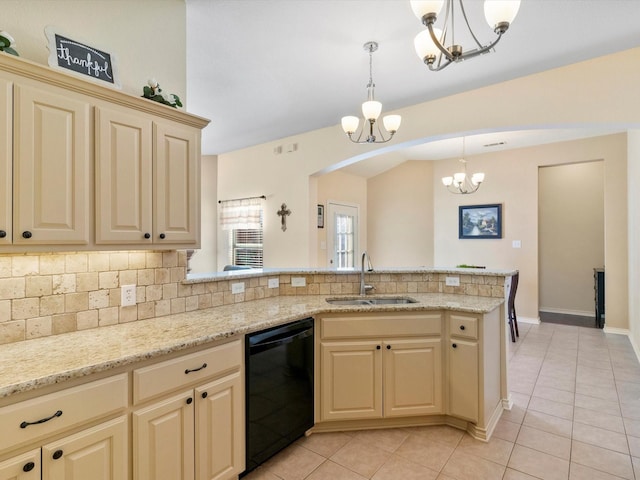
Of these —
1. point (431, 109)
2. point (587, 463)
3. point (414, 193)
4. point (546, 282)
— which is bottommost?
point (587, 463)

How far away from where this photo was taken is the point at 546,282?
6.66 m

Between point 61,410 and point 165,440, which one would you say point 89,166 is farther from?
point 165,440

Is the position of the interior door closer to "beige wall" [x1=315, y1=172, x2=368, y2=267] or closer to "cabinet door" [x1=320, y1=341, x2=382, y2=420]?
"beige wall" [x1=315, y1=172, x2=368, y2=267]

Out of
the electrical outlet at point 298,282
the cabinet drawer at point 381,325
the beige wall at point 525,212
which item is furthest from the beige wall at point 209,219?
the cabinet drawer at point 381,325

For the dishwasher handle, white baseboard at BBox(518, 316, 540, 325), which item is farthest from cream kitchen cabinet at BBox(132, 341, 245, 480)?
white baseboard at BBox(518, 316, 540, 325)

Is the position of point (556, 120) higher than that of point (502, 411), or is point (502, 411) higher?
point (556, 120)

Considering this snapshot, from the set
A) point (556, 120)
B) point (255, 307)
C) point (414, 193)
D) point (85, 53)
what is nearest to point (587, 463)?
point (255, 307)

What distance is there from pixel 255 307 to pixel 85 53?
1.77 metres

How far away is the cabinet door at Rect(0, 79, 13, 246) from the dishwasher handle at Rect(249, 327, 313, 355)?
4.04 feet

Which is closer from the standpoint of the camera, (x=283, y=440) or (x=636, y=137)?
(x=283, y=440)

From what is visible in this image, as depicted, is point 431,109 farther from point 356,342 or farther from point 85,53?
point 85,53

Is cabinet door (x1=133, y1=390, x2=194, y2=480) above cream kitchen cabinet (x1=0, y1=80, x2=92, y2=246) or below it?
below

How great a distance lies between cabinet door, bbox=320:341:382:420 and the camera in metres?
2.40

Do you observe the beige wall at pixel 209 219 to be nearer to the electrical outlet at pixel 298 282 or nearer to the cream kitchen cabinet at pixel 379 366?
the electrical outlet at pixel 298 282
